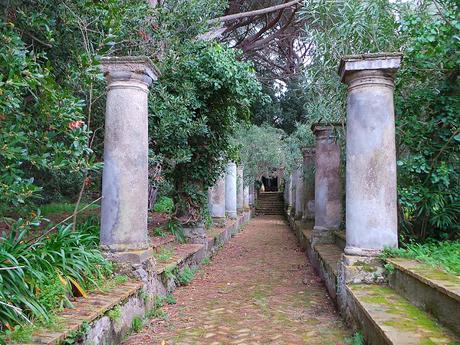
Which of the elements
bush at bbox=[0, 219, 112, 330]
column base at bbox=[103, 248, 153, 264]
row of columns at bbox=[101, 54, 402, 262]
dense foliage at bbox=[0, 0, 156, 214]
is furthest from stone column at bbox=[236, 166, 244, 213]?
bush at bbox=[0, 219, 112, 330]

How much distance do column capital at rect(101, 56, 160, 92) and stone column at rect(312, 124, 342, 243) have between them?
4560 mm

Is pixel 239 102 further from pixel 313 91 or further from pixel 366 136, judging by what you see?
→ pixel 366 136

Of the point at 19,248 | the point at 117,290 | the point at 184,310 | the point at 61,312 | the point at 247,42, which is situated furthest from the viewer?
the point at 247,42

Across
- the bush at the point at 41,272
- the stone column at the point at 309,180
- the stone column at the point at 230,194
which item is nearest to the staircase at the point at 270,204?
the stone column at the point at 230,194

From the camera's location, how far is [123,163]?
15.9 feet

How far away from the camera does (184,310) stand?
17.3ft

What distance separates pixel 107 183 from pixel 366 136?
295 cm

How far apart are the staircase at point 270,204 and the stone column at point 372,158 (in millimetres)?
23338

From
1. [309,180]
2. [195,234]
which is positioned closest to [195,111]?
[195,234]

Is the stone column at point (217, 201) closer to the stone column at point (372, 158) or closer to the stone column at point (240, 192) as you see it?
the stone column at point (240, 192)

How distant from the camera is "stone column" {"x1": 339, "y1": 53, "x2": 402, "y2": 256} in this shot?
4.75 meters

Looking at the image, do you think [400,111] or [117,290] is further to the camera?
[400,111]

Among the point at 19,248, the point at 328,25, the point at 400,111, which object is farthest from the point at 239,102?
the point at 19,248

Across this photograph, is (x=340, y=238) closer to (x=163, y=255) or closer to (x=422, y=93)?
(x=422, y=93)
